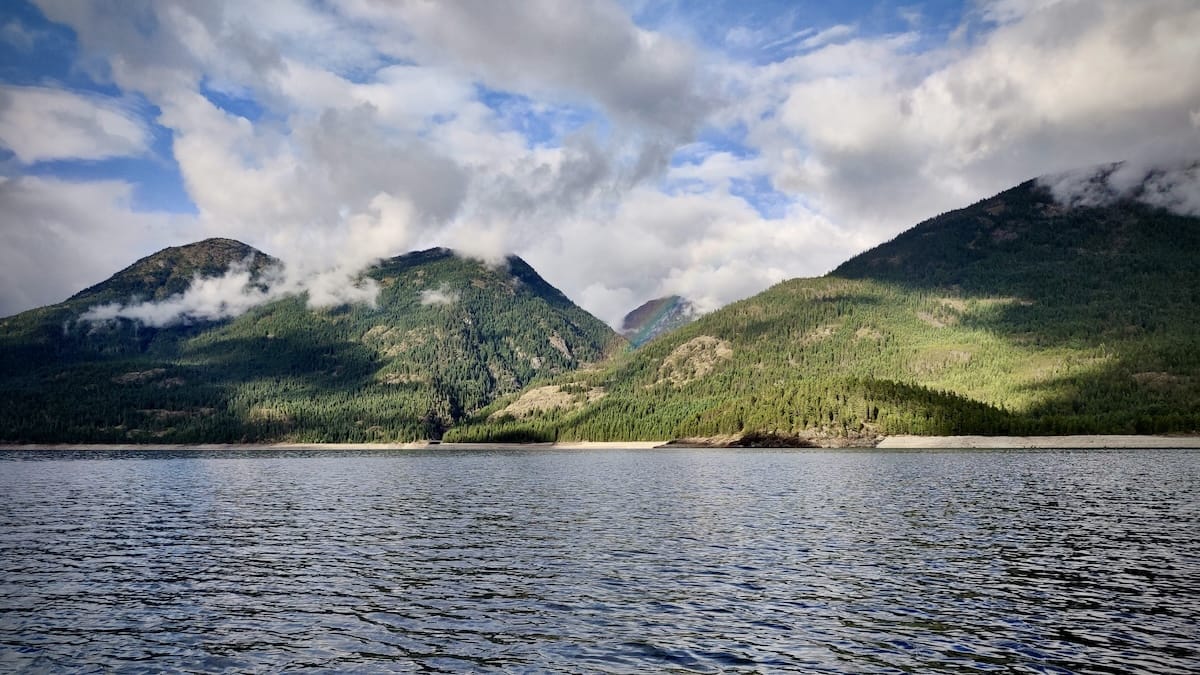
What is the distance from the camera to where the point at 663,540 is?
5356 cm

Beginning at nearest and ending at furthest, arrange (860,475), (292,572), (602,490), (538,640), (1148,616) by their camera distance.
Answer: (538,640) → (1148,616) → (292,572) → (602,490) → (860,475)

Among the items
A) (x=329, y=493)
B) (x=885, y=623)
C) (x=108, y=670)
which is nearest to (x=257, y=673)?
(x=108, y=670)

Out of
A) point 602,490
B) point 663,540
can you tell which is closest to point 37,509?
point 602,490

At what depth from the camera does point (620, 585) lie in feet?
127

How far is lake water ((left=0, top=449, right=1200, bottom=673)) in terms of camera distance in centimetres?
2705

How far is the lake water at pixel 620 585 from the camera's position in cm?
2705

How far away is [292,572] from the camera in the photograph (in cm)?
4434

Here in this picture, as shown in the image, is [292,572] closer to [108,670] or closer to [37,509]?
[108,670]

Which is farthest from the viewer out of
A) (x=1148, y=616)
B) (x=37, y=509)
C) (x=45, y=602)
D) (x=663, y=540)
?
(x=37, y=509)

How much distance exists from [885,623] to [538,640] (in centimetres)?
1447

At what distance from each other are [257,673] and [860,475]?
108 m

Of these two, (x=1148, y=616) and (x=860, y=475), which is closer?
(x=1148, y=616)

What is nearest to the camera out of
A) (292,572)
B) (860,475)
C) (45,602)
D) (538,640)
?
(538,640)

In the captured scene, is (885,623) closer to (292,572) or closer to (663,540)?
(663,540)
